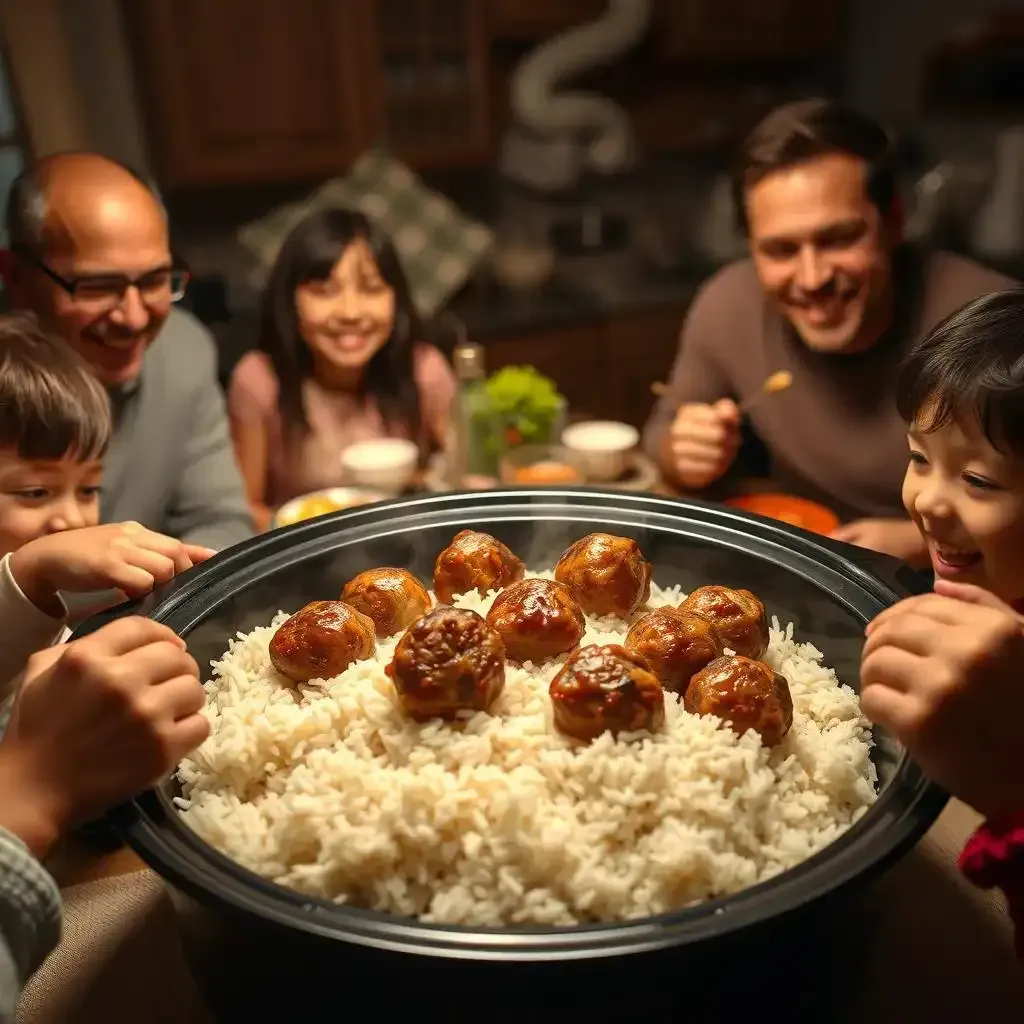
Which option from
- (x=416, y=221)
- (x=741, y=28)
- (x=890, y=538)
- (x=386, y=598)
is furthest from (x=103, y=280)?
(x=741, y=28)

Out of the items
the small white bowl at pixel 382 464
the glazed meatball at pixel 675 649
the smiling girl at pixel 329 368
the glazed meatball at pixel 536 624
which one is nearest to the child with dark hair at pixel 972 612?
the glazed meatball at pixel 675 649

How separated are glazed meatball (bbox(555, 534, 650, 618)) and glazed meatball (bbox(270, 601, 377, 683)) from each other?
25 centimetres

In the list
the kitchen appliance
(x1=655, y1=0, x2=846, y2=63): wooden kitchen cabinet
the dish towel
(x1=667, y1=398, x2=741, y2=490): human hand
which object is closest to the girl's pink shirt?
(x1=667, y1=398, x2=741, y2=490): human hand

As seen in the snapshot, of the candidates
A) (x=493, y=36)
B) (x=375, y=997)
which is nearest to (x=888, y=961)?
(x=375, y=997)

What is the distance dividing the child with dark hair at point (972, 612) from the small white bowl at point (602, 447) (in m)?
1.01

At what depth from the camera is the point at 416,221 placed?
3.18m

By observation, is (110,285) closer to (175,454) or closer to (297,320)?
(175,454)

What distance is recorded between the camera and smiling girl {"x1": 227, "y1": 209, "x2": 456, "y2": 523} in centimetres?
187

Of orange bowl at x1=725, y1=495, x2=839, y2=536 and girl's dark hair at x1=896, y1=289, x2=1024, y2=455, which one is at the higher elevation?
girl's dark hair at x1=896, y1=289, x2=1024, y2=455

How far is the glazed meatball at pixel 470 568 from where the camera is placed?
109cm

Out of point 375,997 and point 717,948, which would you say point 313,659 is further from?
point 717,948

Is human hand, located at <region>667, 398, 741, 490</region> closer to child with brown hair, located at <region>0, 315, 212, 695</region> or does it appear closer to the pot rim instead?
the pot rim

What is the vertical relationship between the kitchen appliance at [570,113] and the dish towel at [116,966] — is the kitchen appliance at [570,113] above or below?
above

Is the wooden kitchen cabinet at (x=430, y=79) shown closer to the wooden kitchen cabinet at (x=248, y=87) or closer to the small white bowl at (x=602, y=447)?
the wooden kitchen cabinet at (x=248, y=87)
